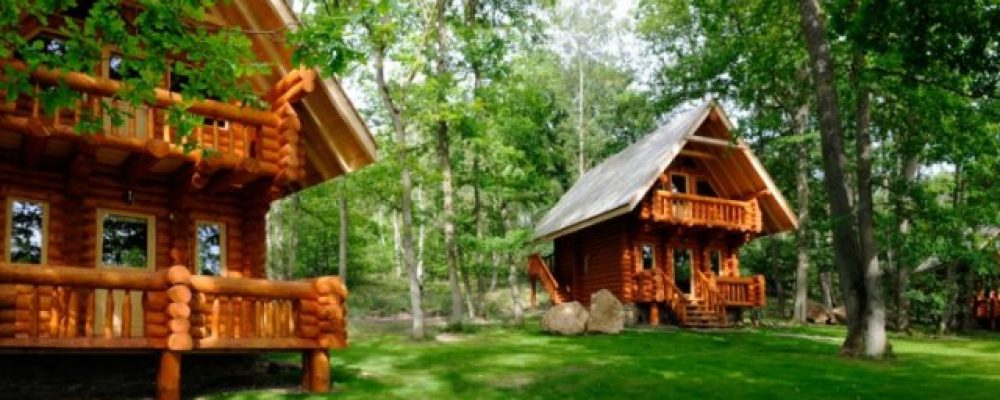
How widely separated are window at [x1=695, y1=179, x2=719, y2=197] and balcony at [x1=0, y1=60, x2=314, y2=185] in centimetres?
1947

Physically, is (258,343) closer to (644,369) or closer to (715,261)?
(644,369)

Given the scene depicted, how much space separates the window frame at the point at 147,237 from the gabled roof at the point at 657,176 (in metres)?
14.5

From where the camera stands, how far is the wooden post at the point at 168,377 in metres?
11.2

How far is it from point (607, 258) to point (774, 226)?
22.0 feet

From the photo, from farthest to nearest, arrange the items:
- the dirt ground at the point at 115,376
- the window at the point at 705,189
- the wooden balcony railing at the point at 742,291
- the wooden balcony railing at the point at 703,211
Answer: the window at the point at 705,189
the wooden balcony railing at the point at 742,291
the wooden balcony railing at the point at 703,211
the dirt ground at the point at 115,376

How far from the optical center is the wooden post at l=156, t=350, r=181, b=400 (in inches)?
441

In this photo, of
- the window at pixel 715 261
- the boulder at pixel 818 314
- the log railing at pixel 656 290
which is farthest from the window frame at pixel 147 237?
the boulder at pixel 818 314

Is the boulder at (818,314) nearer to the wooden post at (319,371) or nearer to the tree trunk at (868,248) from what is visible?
the tree trunk at (868,248)

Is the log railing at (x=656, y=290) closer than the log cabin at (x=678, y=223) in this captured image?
No

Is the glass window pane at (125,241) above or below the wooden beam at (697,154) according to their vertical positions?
below

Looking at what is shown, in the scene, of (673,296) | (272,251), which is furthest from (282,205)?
(673,296)

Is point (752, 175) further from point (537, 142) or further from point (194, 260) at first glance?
point (194, 260)

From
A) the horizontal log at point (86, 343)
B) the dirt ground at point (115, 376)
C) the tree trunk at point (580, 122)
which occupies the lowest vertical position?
the dirt ground at point (115, 376)

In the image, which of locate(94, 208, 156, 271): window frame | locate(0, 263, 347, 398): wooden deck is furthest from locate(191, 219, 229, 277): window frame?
locate(0, 263, 347, 398): wooden deck
